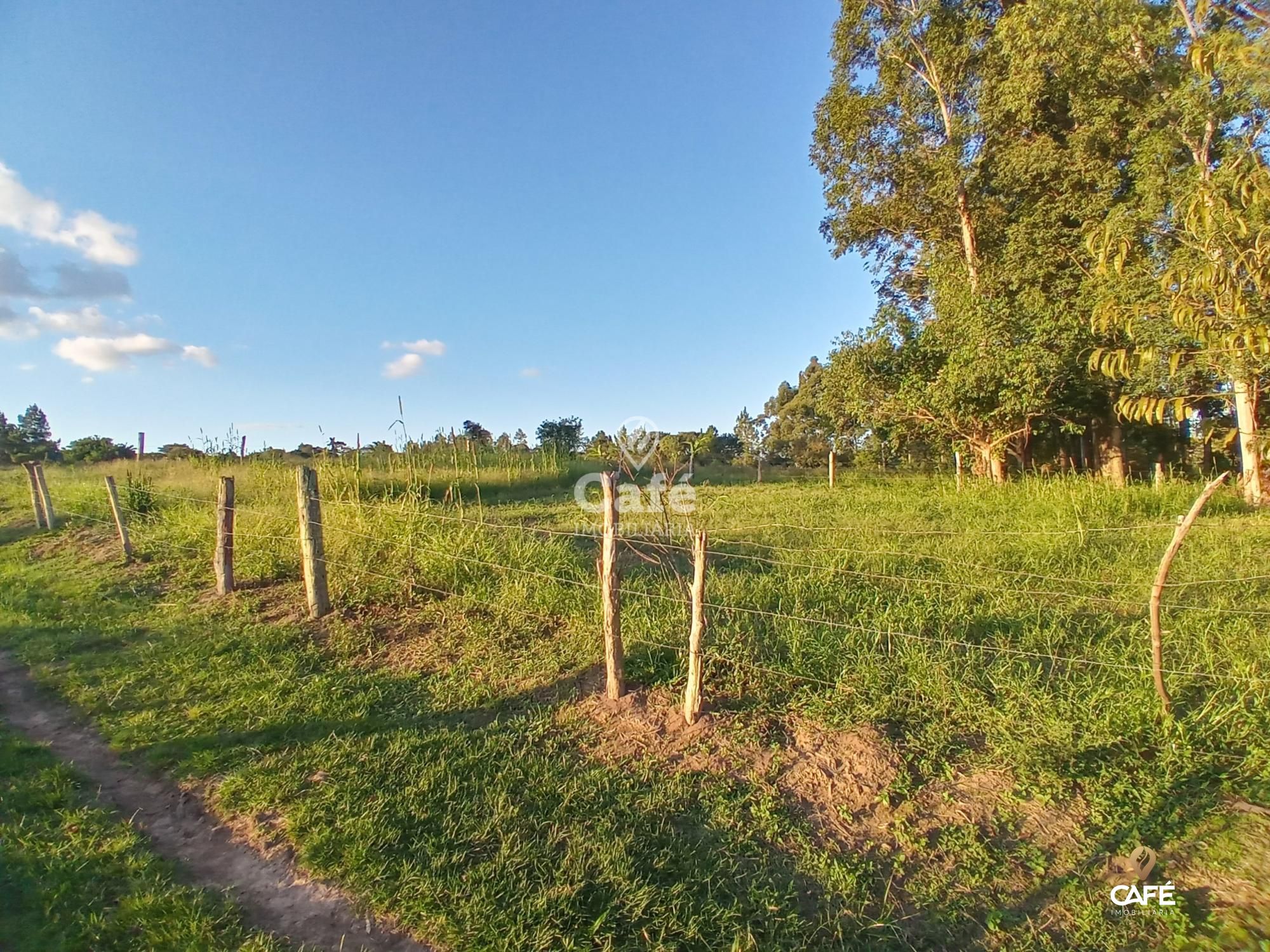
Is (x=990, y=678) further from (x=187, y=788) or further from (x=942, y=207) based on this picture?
(x=942, y=207)

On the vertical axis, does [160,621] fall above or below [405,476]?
below

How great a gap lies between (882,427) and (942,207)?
470cm

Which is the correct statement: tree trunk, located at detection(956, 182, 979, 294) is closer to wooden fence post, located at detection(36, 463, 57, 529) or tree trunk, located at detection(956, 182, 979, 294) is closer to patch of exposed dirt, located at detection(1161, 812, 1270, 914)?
patch of exposed dirt, located at detection(1161, 812, 1270, 914)

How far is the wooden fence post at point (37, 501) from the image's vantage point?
9.07 meters

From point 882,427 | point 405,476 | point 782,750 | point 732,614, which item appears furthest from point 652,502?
point 882,427

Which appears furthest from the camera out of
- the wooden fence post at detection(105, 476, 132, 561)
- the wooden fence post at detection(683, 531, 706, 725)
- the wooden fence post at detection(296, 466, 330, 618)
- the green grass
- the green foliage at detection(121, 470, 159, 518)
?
the green foliage at detection(121, 470, 159, 518)

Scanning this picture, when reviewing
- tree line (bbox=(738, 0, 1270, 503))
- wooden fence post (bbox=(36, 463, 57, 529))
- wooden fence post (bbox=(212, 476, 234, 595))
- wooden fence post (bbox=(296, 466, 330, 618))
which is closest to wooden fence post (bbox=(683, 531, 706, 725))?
wooden fence post (bbox=(296, 466, 330, 618))

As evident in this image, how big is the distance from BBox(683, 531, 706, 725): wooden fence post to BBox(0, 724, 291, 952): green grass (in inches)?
79.3

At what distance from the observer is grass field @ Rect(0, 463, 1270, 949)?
2365 millimetres

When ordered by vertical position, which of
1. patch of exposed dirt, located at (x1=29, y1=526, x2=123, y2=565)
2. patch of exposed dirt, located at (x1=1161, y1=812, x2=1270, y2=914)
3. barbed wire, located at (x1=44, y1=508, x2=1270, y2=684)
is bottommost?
patch of exposed dirt, located at (x1=1161, y1=812, x2=1270, y2=914)

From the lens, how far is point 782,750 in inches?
126

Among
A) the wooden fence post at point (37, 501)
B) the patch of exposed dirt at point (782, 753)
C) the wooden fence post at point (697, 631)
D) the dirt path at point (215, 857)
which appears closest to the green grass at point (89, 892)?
the dirt path at point (215, 857)

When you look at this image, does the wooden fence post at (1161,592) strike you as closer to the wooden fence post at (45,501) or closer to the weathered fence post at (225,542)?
the weathered fence post at (225,542)

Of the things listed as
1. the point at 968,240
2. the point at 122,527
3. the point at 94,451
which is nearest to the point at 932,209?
the point at 968,240
